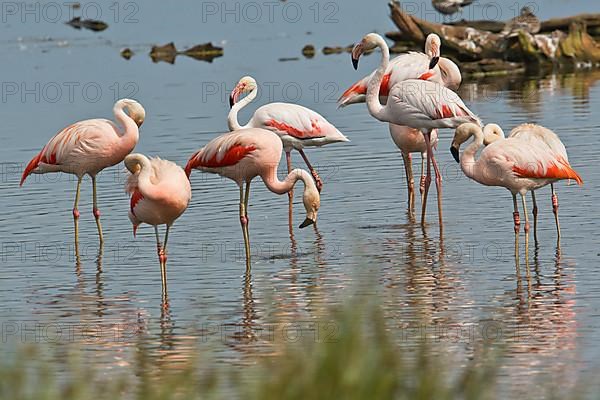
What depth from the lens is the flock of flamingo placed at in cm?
913

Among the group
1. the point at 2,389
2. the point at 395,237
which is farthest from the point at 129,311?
the point at 2,389

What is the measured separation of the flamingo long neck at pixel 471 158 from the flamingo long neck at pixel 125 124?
8.61ft

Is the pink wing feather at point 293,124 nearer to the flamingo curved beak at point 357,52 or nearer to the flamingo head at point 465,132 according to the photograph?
the flamingo curved beak at point 357,52

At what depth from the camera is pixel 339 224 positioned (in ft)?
36.3

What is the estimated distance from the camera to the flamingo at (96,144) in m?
10.6

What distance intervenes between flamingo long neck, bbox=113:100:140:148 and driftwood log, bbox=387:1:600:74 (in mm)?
12103

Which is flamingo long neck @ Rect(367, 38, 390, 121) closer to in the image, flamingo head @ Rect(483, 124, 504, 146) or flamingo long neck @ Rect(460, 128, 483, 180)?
flamingo head @ Rect(483, 124, 504, 146)

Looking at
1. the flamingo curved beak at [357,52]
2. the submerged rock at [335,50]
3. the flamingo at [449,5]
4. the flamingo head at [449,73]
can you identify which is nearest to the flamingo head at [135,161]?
the flamingo curved beak at [357,52]

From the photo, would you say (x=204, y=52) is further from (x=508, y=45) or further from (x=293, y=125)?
(x=293, y=125)

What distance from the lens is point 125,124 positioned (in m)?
10.6

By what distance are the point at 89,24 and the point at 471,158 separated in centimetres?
2442

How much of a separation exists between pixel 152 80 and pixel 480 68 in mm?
5439

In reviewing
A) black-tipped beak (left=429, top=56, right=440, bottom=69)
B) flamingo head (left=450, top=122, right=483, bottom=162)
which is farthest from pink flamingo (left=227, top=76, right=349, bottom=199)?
flamingo head (left=450, top=122, right=483, bottom=162)

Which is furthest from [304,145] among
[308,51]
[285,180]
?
[308,51]
